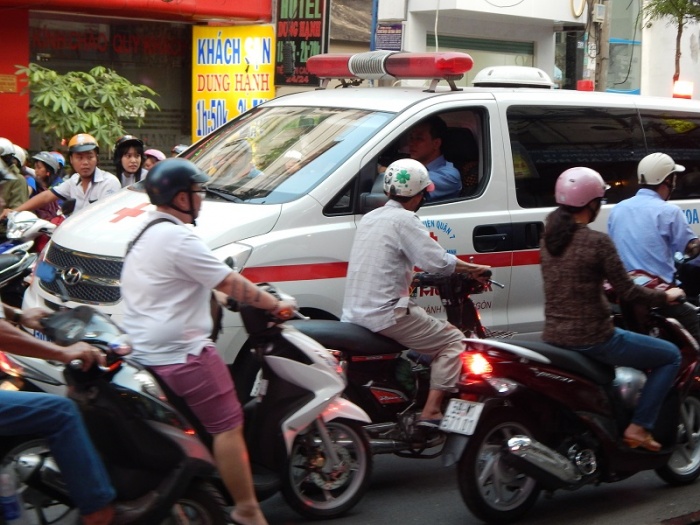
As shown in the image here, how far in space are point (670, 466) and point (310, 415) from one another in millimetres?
2222

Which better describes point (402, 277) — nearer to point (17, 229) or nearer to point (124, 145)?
point (17, 229)

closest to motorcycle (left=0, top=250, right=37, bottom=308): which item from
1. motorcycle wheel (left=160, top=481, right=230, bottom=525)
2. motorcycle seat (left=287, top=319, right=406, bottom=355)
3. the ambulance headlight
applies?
the ambulance headlight

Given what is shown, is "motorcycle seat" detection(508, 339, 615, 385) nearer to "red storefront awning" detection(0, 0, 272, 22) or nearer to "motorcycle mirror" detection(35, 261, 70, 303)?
"motorcycle mirror" detection(35, 261, 70, 303)

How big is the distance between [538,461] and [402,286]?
119 cm

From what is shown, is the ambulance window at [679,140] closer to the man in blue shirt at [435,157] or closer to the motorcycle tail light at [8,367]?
the man in blue shirt at [435,157]

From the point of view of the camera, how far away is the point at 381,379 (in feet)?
18.5

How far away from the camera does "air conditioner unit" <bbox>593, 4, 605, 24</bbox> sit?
1571cm

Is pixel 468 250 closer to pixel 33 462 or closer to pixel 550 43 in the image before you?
pixel 33 462

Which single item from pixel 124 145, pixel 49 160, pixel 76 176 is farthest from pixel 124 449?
pixel 49 160

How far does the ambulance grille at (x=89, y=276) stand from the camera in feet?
19.6

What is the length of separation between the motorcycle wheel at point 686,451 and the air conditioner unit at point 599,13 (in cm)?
1095

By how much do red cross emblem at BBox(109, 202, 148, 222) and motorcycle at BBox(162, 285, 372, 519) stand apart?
1.84 m

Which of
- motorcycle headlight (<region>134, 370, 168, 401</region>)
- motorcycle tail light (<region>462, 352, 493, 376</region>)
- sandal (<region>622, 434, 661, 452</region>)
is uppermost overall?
motorcycle headlight (<region>134, 370, 168, 401</region>)

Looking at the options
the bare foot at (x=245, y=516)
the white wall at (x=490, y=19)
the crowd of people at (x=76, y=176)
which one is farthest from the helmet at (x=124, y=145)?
the white wall at (x=490, y=19)
